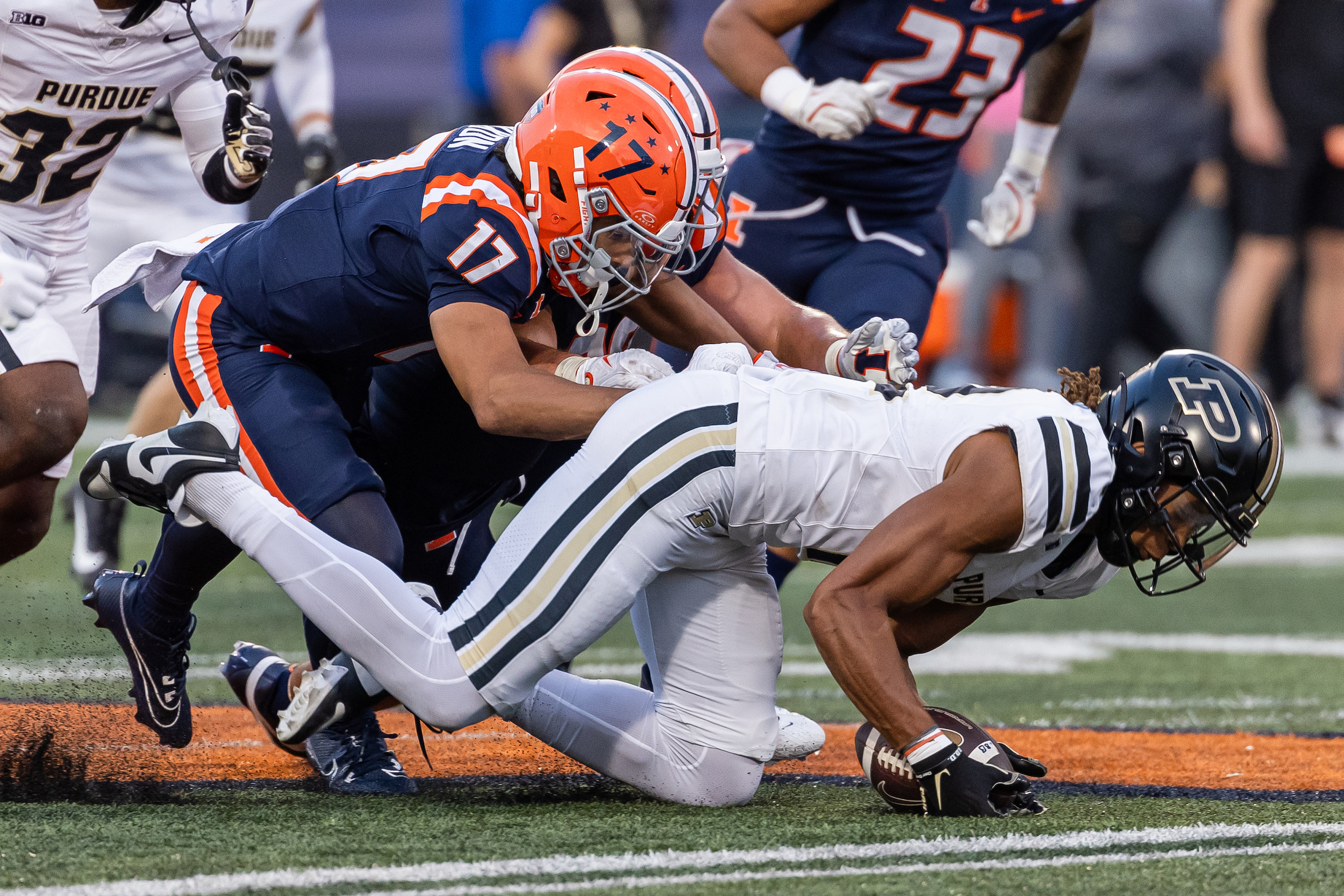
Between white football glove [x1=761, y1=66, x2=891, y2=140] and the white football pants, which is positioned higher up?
white football glove [x1=761, y1=66, x2=891, y2=140]

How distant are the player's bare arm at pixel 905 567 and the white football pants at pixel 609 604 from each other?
291mm

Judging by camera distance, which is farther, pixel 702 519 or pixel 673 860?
pixel 702 519

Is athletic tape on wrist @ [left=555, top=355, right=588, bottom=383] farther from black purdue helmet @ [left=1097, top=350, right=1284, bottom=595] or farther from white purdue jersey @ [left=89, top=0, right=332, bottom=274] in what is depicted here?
white purdue jersey @ [left=89, top=0, right=332, bottom=274]

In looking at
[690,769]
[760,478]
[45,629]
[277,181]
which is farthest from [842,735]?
[277,181]

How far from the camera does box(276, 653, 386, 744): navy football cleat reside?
10.5 feet

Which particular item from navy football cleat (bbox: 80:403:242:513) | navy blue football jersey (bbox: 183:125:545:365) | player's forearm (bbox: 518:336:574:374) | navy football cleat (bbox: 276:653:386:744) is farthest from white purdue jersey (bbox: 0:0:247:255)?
navy football cleat (bbox: 276:653:386:744)

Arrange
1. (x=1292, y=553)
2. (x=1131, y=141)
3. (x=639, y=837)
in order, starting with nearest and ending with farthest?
(x=639, y=837)
(x=1292, y=553)
(x=1131, y=141)

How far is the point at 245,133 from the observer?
3959 millimetres

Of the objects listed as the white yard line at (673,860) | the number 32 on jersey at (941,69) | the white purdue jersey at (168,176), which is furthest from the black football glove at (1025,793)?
the white purdue jersey at (168,176)

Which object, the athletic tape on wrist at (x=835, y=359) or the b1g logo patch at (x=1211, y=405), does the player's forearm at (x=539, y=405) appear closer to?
the athletic tape on wrist at (x=835, y=359)

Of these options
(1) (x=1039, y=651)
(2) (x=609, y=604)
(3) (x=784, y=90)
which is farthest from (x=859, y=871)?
(1) (x=1039, y=651)

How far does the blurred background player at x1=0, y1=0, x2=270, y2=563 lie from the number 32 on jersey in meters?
1.57

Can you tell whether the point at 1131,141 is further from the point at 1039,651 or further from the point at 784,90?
the point at 784,90

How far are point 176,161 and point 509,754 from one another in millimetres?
2900
